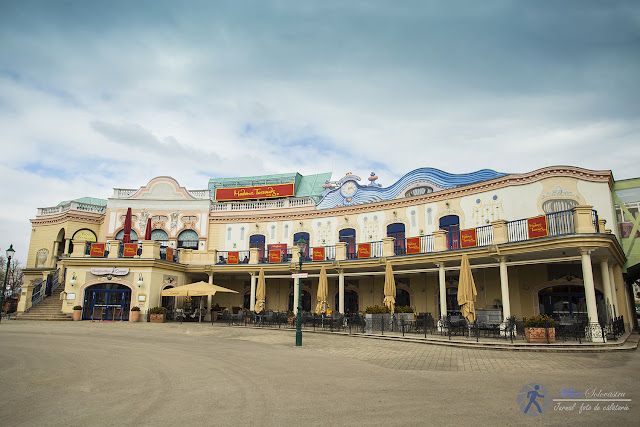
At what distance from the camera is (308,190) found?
1503 inches

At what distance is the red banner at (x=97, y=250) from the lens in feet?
79.2

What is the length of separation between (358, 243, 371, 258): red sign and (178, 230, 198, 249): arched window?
538 inches

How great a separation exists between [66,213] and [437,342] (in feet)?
99.7

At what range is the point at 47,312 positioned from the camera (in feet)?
77.3

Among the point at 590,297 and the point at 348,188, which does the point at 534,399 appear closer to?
the point at 590,297

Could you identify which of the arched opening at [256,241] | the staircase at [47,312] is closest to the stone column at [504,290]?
the arched opening at [256,241]

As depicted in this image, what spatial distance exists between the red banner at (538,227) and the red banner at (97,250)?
22.8m

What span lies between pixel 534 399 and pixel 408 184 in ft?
65.6

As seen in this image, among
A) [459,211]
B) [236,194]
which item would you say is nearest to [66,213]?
[236,194]

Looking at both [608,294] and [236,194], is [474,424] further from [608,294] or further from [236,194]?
[236,194]

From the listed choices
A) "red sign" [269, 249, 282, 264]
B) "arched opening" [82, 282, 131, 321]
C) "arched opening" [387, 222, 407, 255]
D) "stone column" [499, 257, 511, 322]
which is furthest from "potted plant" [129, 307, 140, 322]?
"stone column" [499, 257, 511, 322]

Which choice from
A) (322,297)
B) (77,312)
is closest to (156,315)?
(77,312)

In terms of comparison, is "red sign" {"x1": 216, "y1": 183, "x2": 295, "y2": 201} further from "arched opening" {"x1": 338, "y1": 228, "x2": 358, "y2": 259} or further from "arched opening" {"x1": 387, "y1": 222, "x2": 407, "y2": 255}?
"arched opening" {"x1": 387, "y1": 222, "x2": 407, "y2": 255}

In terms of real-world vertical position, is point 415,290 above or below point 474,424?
above
